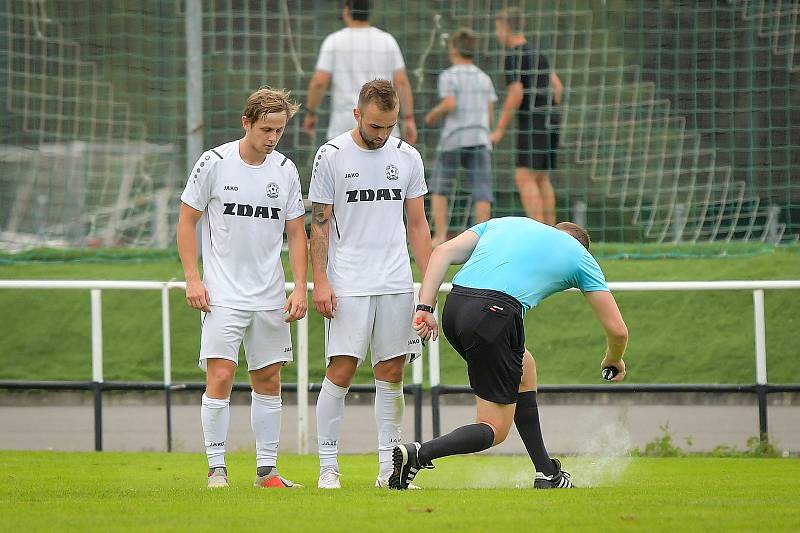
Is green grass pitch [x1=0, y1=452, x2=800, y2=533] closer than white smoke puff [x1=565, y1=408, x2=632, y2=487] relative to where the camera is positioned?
Yes

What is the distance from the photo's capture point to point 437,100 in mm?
15227

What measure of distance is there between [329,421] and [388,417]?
1.01ft

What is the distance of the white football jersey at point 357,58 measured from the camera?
12516 mm

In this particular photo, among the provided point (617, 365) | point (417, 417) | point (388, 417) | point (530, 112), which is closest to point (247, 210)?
point (388, 417)

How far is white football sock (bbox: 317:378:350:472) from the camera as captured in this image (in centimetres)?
752

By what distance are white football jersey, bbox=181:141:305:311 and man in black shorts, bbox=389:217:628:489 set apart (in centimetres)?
85

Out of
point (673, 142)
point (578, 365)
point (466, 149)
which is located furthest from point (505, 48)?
point (578, 365)

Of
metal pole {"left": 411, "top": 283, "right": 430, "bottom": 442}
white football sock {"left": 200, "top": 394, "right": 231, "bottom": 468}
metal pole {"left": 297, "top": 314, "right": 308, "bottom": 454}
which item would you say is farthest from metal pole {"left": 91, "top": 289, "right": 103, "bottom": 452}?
white football sock {"left": 200, "top": 394, "right": 231, "bottom": 468}

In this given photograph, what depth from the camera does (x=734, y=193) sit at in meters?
14.1

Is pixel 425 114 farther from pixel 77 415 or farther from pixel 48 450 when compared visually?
pixel 48 450

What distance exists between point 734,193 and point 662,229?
A: 88 centimetres

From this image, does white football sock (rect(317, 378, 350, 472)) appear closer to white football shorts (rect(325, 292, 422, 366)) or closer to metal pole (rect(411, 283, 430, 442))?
white football shorts (rect(325, 292, 422, 366))

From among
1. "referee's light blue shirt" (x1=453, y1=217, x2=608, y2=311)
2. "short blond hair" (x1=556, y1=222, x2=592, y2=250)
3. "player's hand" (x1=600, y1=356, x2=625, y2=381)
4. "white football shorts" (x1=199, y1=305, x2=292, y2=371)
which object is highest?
"short blond hair" (x1=556, y1=222, x2=592, y2=250)

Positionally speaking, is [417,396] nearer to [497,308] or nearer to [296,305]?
[296,305]
